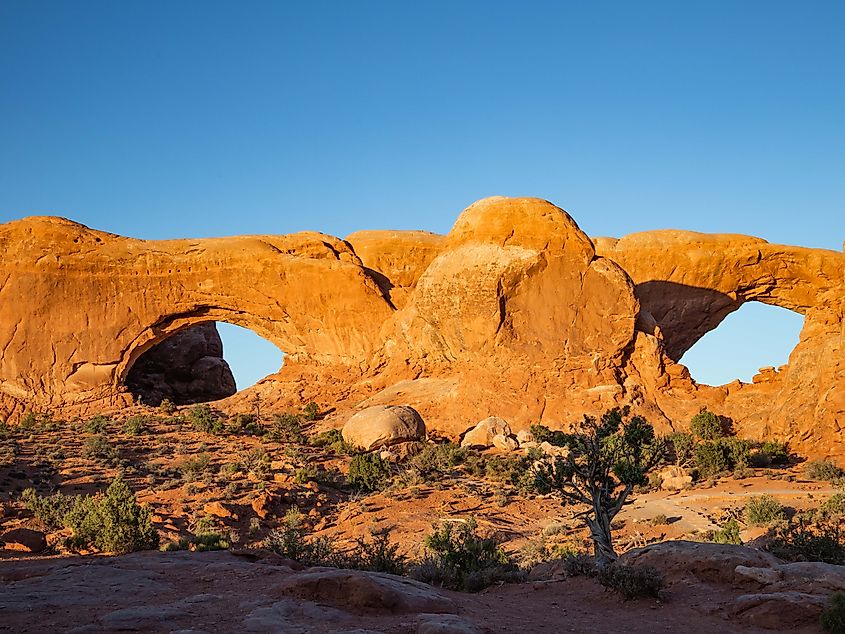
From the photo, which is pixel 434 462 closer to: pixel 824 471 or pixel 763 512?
pixel 763 512

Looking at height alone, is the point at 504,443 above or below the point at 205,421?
below

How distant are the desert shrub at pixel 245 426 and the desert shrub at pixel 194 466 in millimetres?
3615

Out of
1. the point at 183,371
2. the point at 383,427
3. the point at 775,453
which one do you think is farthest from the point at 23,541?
the point at 183,371

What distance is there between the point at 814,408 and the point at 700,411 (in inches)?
131

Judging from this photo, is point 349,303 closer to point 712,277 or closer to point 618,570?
point 712,277

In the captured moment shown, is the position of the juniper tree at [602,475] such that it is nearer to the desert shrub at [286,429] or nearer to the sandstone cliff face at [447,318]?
the sandstone cliff face at [447,318]

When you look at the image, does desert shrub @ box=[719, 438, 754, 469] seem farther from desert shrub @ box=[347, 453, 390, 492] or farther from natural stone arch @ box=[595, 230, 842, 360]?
natural stone arch @ box=[595, 230, 842, 360]

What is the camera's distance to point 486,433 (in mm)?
24656

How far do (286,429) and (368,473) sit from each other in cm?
592

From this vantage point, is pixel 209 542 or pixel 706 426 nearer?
pixel 209 542

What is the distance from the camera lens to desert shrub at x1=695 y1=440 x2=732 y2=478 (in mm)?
21797

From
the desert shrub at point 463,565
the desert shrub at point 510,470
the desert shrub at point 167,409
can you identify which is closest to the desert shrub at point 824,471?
the desert shrub at point 510,470

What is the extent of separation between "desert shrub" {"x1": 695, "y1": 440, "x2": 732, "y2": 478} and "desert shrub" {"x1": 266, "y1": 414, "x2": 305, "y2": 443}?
11819 millimetres

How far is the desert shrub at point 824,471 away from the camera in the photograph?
20.4 meters
